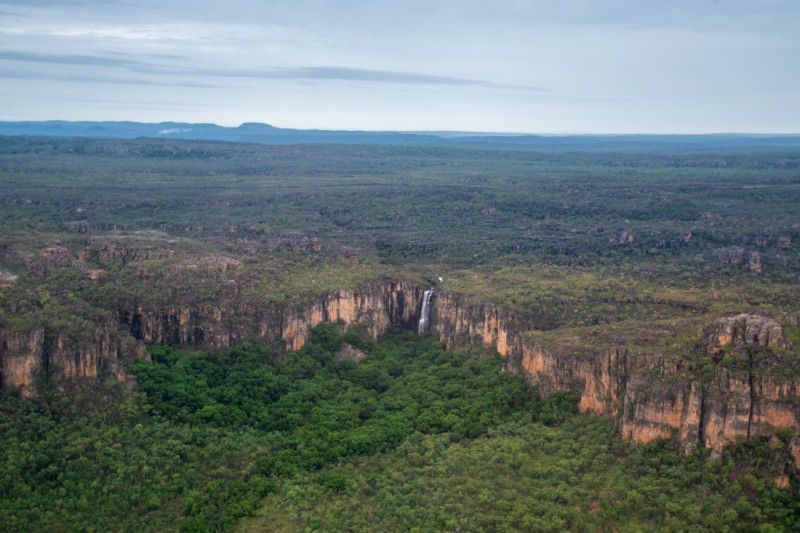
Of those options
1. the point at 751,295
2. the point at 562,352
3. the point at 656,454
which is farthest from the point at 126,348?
the point at 751,295

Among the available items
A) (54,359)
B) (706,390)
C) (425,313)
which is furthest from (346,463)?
(425,313)

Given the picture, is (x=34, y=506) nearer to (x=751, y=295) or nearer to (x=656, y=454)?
(x=656, y=454)

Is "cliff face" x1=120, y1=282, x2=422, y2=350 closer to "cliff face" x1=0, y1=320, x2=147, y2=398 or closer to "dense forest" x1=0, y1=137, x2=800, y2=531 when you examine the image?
"dense forest" x1=0, y1=137, x2=800, y2=531

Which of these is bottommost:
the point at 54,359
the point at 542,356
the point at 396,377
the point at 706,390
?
the point at 396,377

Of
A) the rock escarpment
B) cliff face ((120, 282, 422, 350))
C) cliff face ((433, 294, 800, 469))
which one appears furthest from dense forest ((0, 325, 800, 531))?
cliff face ((120, 282, 422, 350))

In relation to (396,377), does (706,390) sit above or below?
above

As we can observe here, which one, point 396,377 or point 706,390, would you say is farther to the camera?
point 396,377

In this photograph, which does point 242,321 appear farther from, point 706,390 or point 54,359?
point 706,390
